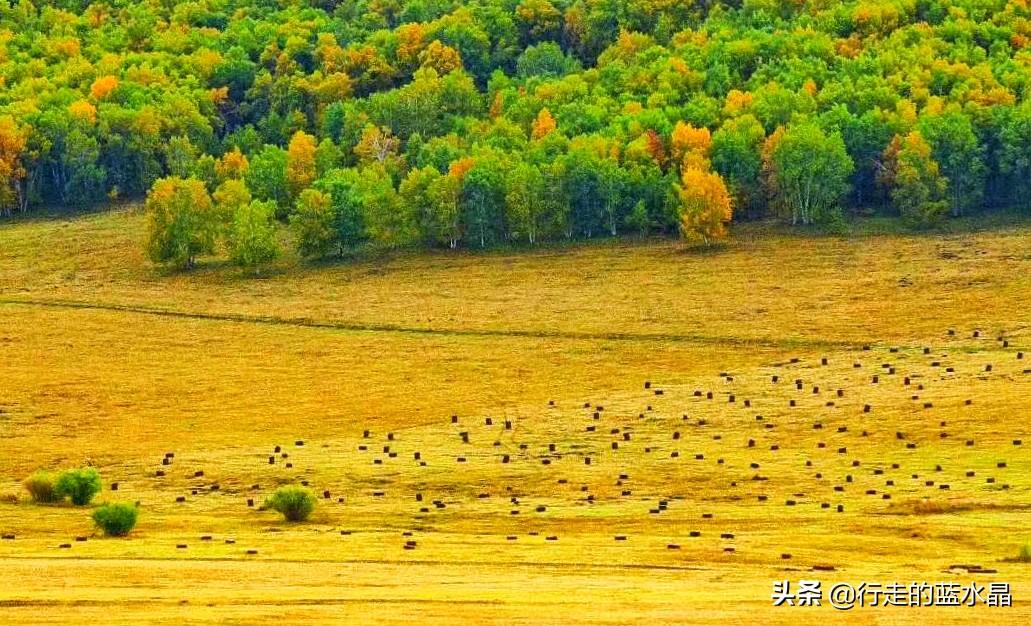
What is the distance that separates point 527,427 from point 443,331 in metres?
38.4

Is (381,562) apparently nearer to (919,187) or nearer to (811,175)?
(811,175)

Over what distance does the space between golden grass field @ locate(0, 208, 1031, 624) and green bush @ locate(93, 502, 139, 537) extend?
1918mm

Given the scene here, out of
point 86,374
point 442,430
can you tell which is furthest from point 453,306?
point 442,430

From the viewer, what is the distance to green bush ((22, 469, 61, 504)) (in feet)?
295

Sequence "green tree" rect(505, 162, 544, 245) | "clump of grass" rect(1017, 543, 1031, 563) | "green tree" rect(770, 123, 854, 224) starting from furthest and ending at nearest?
"green tree" rect(505, 162, 544, 245) → "green tree" rect(770, 123, 854, 224) → "clump of grass" rect(1017, 543, 1031, 563)

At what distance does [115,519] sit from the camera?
254 ft

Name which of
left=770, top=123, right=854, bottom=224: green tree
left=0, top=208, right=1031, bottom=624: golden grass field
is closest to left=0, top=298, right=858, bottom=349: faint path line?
left=0, top=208, right=1031, bottom=624: golden grass field

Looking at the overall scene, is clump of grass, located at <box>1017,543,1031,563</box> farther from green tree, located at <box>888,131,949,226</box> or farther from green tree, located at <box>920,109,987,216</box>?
green tree, located at <box>920,109,987,216</box>

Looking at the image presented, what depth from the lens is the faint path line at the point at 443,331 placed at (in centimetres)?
13925

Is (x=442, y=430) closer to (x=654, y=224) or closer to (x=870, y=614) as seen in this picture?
(x=870, y=614)

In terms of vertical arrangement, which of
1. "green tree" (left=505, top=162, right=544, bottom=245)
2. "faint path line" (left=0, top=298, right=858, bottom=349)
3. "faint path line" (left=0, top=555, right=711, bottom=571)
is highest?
"green tree" (left=505, top=162, right=544, bottom=245)

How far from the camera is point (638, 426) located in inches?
4392

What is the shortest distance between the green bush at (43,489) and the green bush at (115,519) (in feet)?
41.8

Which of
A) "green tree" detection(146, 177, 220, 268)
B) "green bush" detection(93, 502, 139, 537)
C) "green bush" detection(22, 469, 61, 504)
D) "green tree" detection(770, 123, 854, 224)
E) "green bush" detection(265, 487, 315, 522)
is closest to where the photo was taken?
"green bush" detection(93, 502, 139, 537)
